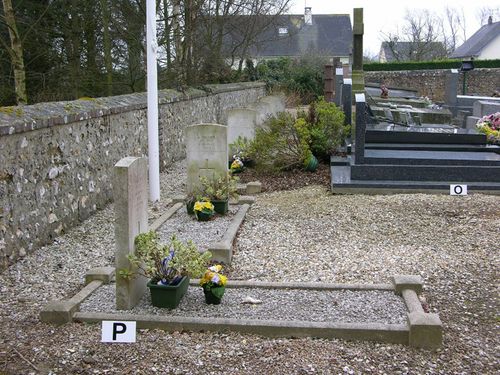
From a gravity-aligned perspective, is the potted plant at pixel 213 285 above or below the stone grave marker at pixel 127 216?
below

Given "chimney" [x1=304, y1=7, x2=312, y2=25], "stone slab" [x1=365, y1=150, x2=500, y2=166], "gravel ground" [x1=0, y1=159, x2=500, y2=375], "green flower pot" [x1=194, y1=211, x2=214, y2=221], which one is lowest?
"gravel ground" [x1=0, y1=159, x2=500, y2=375]

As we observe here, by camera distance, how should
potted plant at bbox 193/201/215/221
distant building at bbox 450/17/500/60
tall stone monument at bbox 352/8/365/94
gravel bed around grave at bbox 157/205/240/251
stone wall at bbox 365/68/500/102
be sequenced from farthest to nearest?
distant building at bbox 450/17/500/60 < stone wall at bbox 365/68/500/102 < tall stone monument at bbox 352/8/365/94 < potted plant at bbox 193/201/215/221 < gravel bed around grave at bbox 157/205/240/251

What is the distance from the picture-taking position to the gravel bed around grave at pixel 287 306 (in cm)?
443

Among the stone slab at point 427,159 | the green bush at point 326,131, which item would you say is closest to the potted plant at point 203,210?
the stone slab at point 427,159

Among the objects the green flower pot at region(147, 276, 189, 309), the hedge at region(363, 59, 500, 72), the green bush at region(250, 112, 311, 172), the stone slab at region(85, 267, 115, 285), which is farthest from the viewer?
the hedge at region(363, 59, 500, 72)

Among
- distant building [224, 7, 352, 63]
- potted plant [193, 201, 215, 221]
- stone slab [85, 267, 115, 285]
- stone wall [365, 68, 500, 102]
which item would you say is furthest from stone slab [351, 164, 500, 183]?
distant building [224, 7, 352, 63]

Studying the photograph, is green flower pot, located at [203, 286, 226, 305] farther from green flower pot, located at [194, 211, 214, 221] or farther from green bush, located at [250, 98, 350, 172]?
green bush, located at [250, 98, 350, 172]

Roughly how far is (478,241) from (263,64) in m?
29.2

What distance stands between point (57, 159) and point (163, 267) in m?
3.07

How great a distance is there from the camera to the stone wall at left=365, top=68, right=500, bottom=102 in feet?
113

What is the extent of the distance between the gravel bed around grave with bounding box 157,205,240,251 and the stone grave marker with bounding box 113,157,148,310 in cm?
176

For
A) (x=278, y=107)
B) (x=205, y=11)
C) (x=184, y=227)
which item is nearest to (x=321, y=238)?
(x=184, y=227)

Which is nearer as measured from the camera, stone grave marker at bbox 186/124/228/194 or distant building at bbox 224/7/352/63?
stone grave marker at bbox 186/124/228/194

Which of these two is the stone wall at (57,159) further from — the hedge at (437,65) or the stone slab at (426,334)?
the hedge at (437,65)
